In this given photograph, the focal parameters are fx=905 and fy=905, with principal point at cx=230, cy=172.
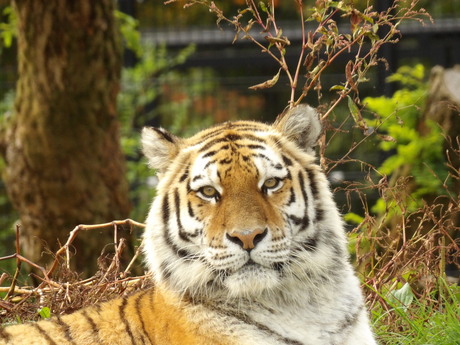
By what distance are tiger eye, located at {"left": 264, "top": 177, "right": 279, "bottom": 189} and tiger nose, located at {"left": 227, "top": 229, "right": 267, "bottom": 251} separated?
0.19 m

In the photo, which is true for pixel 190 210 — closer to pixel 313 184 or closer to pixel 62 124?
pixel 313 184

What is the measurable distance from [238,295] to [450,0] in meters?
7.63

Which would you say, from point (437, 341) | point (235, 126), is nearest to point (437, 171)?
point (437, 341)

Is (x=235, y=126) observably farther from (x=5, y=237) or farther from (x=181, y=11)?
(x=181, y=11)

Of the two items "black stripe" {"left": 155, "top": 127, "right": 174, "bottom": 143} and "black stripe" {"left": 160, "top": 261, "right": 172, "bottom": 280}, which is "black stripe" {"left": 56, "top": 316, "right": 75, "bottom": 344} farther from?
"black stripe" {"left": 155, "top": 127, "right": 174, "bottom": 143}

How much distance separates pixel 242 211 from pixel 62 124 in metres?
3.39

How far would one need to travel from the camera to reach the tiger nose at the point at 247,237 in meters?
2.89

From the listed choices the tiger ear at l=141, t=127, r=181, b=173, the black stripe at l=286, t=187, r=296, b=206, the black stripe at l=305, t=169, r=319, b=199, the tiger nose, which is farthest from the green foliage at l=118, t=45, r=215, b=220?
the tiger nose

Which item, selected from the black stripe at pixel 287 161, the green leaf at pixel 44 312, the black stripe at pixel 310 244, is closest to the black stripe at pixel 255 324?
the black stripe at pixel 310 244

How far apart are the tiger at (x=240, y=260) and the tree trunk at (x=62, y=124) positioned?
2.93 meters

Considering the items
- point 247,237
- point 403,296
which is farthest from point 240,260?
point 403,296

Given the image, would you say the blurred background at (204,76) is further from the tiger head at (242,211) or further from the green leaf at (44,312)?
the tiger head at (242,211)

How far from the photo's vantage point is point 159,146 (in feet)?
10.9

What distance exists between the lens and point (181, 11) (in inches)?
391
